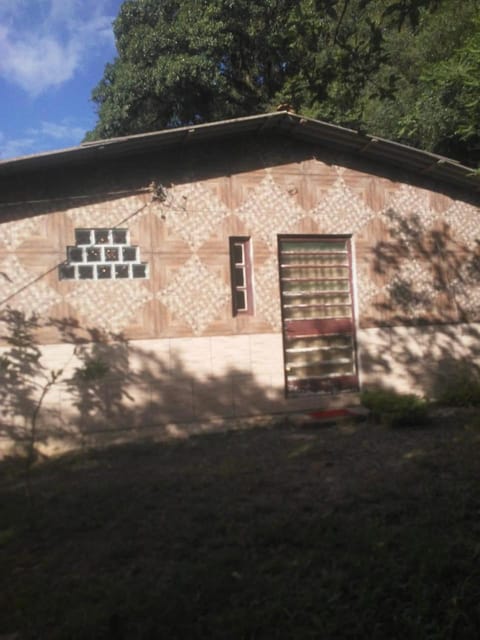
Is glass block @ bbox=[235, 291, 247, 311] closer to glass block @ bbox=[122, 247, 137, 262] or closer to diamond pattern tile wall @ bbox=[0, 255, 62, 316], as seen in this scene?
glass block @ bbox=[122, 247, 137, 262]

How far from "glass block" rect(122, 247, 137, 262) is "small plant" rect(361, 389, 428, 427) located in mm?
4153

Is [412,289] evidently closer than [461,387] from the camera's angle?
No

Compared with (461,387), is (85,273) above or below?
above

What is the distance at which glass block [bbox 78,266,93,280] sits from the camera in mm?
8873

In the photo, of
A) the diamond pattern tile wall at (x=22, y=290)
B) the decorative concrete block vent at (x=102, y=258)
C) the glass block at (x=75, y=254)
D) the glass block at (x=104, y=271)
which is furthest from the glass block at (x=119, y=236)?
the diamond pattern tile wall at (x=22, y=290)

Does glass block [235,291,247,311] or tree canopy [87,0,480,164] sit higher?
tree canopy [87,0,480,164]

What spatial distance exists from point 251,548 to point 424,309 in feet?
23.0

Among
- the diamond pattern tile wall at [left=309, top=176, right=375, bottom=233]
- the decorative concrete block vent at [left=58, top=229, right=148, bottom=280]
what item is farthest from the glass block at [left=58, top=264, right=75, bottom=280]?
the diamond pattern tile wall at [left=309, top=176, right=375, bottom=233]

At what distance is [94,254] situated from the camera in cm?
898

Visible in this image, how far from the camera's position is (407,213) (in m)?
10.7

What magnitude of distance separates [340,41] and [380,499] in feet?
15.6

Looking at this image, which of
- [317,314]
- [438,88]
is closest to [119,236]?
[317,314]

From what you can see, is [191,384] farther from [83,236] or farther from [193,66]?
[193,66]

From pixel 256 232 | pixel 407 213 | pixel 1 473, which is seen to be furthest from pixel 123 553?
pixel 407 213
